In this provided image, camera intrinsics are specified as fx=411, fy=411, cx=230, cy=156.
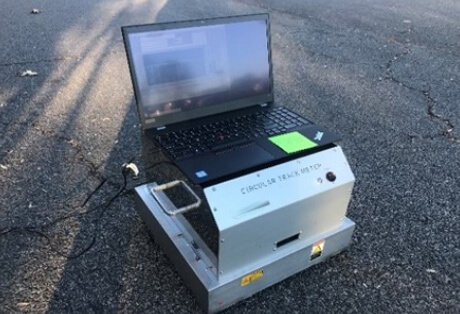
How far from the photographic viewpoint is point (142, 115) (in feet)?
4.44

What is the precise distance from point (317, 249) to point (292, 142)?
42cm

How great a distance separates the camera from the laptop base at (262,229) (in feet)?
3.88

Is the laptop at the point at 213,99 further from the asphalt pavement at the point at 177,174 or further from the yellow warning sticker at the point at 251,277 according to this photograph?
the yellow warning sticker at the point at 251,277

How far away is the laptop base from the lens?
3.88 ft

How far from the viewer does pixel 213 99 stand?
148 centimetres

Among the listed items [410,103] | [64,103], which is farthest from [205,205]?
[410,103]

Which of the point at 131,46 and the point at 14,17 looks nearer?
the point at 131,46

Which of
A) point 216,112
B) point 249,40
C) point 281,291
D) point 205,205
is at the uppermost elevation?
point 249,40

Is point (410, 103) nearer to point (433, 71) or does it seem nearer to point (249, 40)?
point (433, 71)

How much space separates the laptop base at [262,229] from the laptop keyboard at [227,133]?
0.16 metres

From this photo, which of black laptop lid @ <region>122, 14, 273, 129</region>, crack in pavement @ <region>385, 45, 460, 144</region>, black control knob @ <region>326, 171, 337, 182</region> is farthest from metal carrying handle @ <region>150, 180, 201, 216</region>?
crack in pavement @ <region>385, 45, 460, 144</region>

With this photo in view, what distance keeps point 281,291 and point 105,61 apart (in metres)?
2.69

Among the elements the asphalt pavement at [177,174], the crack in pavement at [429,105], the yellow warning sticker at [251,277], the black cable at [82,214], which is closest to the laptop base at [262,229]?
the yellow warning sticker at [251,277]

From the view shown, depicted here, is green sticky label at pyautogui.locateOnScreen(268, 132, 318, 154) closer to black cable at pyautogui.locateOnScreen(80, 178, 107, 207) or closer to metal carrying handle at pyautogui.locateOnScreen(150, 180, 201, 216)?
metal carrying handle at pyautogui.locateOnScreen(150, 180, 201, 216)
